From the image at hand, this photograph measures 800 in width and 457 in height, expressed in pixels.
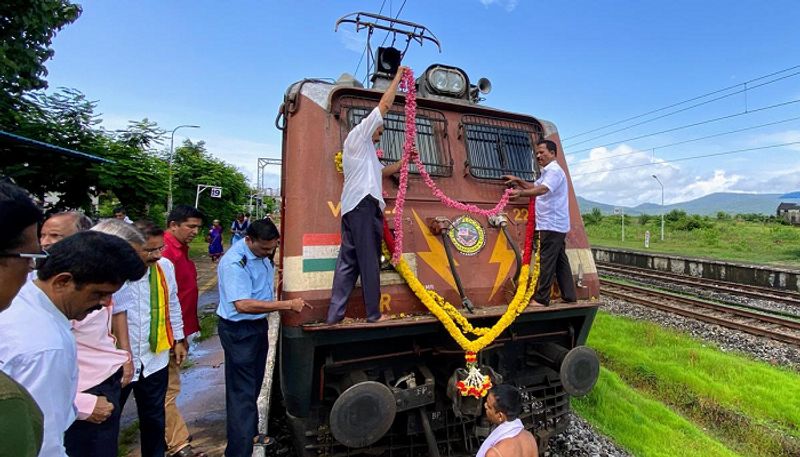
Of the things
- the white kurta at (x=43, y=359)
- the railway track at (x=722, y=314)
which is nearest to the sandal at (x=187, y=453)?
the white kurta at (x=43, y=359)

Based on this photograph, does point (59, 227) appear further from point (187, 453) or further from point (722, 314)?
point (722, 314)

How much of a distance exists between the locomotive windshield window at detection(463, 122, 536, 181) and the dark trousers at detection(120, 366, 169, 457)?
3.01 metres

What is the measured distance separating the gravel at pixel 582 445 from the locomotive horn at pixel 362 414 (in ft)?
6.23

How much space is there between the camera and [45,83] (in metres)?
11.8

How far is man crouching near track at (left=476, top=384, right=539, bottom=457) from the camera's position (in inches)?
103

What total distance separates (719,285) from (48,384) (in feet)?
52.7

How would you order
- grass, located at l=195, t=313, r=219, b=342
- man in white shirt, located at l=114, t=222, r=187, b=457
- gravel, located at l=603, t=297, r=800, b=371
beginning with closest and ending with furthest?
man in white shirt, located at l=114, t=222, r=187, b=457 → gravel, located at l=603, t=297, r=800, b=371 → grass, located at l=195, t=313, r=219, b=342

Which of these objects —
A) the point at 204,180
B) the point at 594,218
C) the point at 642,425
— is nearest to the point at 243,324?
the point at 642,425

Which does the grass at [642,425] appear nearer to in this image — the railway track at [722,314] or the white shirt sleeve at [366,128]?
the white shirt sleeve at [366,128]

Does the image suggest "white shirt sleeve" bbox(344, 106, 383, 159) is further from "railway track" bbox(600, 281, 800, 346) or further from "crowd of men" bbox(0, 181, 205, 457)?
"railway track" bbox(600, 281, 800, 346)

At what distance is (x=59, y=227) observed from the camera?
291 cm

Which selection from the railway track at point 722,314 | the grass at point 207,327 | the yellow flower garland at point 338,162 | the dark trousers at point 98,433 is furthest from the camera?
the railway track at point 722,314

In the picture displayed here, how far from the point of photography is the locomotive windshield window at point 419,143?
3963 mm

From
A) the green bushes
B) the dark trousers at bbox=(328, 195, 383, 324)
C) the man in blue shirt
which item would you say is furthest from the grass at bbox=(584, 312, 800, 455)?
the green bushes
